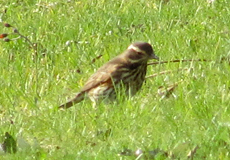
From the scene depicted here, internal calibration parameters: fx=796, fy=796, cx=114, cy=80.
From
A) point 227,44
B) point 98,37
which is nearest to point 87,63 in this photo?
point 98,37

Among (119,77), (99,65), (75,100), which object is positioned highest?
(119,77)

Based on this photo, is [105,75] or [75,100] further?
[105,75]

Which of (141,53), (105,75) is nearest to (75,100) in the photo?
(105,75)

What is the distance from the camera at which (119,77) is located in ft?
26.9

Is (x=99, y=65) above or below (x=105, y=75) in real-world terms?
below

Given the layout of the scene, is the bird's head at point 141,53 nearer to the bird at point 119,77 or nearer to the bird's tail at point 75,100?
the bird at point 119,77

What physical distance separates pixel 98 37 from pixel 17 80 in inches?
60.8

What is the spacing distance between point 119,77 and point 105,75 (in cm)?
15

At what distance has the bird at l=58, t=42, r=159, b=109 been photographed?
808 cm

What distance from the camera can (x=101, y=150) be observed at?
20.7 ft

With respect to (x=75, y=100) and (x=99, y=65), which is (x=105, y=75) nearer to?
(x=75, y=100)

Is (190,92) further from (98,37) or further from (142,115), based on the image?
(98,37)

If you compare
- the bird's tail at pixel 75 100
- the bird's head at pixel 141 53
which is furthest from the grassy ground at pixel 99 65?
the bird's head at pixel 141 53

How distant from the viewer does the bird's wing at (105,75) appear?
8166mm
